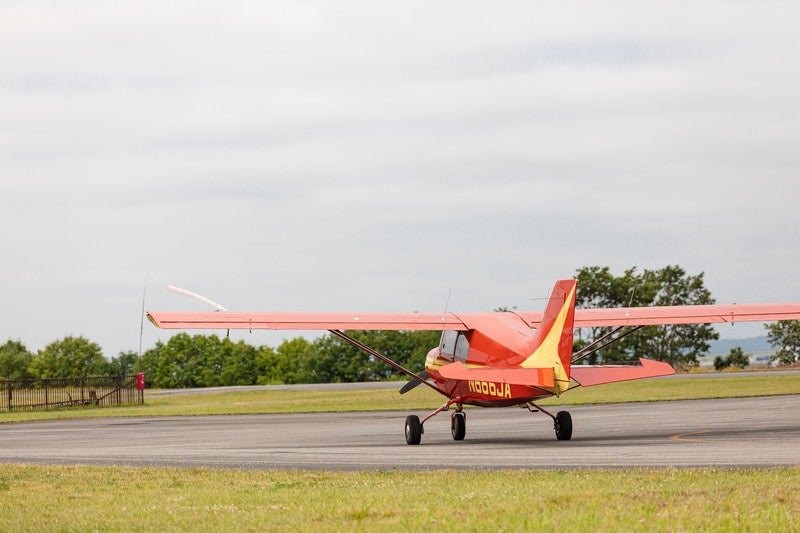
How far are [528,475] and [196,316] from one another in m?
10.8

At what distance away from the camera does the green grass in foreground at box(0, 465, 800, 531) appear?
10.4 m

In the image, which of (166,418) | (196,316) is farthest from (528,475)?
(166,418)

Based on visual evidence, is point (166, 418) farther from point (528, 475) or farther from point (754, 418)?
point (528, 475)

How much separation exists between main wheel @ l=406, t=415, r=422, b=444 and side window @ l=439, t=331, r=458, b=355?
2.35 m

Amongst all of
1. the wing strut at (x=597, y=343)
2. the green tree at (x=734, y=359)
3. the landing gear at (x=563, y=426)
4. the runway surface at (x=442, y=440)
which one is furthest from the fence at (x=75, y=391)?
the green tree at (x=734, y=359)

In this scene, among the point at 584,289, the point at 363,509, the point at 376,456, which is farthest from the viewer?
the point at 584,289

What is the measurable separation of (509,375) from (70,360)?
63.7 meters

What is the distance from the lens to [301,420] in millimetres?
36094

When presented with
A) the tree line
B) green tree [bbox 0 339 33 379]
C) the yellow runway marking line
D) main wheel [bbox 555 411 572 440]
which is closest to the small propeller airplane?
main wheel [bbox 555 411 572 440]

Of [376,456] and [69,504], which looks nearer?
[69,504]

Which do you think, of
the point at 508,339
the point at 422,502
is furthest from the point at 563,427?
the point at 422,502

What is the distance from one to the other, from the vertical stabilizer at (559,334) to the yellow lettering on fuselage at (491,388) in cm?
133

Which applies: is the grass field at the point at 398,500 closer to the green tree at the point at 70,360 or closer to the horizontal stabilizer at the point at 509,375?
the horizontal stabilizer at the point at 509,375

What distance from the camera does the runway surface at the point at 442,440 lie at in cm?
1788
